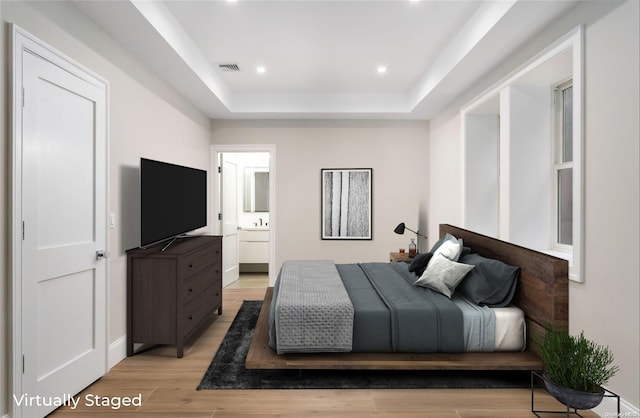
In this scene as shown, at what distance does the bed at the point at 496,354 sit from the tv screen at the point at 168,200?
137cm

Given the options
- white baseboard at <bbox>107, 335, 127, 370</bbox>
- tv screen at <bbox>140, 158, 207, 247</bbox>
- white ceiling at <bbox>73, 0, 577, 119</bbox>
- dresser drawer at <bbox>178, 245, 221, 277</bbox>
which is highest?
white ceiling at <bbox>73, 0, 577, 119</bbox>

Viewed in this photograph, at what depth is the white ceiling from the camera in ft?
8.55

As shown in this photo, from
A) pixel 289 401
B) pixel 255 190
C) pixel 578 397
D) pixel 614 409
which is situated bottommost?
pixel 289 401

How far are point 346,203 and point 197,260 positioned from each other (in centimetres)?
266

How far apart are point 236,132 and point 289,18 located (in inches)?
105

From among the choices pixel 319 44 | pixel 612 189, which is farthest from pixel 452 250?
pixel 319 44

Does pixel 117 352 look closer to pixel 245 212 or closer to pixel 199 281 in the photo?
pixel 199 281

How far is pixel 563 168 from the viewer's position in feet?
9.94

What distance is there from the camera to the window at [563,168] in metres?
2.99

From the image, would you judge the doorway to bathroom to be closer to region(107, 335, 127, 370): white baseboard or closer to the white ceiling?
the white ceiling

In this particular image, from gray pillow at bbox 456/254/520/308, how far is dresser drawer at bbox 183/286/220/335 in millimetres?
2282

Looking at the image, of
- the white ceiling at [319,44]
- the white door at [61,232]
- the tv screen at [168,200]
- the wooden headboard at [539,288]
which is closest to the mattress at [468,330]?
the wooden headboard at [539,288]

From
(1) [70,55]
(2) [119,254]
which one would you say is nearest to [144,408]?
(2) [119,254]

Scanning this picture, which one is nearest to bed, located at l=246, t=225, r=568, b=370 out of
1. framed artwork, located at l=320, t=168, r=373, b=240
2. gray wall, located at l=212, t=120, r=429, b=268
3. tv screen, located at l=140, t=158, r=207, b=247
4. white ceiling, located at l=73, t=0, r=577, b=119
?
tv screen, located at l=140, t=158, r=207, b=247
